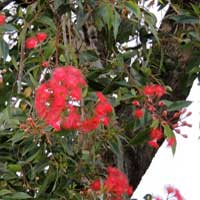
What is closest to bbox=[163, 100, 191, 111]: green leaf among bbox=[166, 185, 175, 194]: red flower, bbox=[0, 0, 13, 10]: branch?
bbox=[166, 185, 175, 194]: red flower

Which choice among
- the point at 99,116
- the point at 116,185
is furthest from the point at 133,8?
the point at 116,185

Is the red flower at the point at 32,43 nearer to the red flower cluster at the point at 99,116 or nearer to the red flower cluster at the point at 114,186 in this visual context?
the red flower cluster at the point at 99,116

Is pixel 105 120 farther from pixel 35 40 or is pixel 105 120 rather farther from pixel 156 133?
pixel 35 40

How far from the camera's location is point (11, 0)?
1.73 meters

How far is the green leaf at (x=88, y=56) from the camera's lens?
1569 mm

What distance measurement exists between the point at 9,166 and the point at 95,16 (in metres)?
0.38

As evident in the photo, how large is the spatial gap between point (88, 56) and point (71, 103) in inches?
11.1

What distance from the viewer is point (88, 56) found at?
1573 millimetres

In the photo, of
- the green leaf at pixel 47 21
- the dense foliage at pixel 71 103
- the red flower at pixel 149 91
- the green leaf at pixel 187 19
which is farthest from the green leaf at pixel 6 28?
the green leaf at pixel 187 19

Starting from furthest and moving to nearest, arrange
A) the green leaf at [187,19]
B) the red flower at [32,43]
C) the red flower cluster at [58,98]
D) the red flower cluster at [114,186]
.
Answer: the green leaf at [187,19]
the red flower at [32,43]
the red flower cluster at [114,186]
the red flower cluster at [58,98]

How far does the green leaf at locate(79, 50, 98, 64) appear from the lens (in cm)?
157

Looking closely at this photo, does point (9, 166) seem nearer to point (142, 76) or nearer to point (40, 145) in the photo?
point (40, 145)

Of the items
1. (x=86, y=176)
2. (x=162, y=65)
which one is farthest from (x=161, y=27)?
Result: (x=86, y=176)

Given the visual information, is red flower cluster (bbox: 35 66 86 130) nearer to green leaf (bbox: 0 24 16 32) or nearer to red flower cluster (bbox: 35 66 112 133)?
red flower cluster (bbox: 35 66 112 133)
